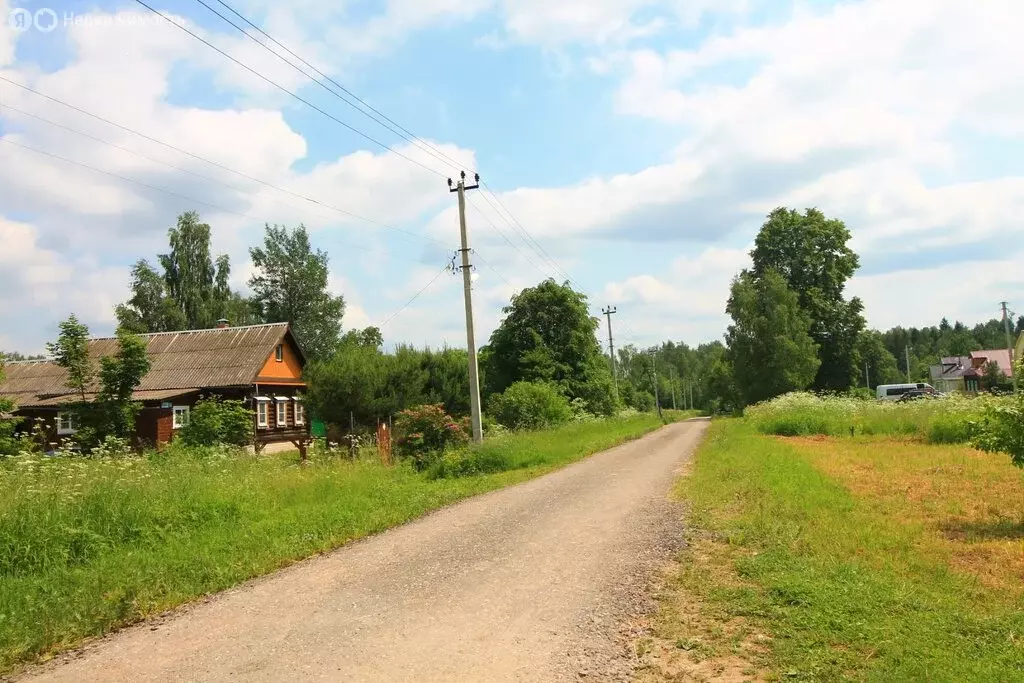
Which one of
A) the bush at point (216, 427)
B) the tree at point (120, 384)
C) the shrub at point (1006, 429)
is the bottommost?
the shrub at point (1006, 429)

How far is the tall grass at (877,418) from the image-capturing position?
2444 centimetres

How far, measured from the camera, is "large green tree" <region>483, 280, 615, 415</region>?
4056 cm

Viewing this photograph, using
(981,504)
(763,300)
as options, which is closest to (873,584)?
(981,504)

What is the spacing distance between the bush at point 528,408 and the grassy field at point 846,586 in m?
16.0

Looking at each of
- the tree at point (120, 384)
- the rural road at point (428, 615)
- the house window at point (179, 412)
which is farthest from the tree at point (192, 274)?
the rural road at point (428, 615)

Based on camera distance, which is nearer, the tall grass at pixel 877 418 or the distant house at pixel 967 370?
the tall grass at pixel 877 418

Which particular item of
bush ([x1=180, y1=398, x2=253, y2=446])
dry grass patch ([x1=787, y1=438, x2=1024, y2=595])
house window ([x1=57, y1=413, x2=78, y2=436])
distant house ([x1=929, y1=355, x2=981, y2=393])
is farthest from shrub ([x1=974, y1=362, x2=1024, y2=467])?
distant house ([x1=929, y1=355, x2=981, y2=393])

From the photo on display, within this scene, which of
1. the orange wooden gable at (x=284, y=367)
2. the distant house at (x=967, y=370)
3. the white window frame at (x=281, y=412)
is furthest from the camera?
the distant house at (x=967, y=370)

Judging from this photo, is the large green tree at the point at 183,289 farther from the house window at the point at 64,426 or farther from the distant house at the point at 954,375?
the distant house at the point at 954,375

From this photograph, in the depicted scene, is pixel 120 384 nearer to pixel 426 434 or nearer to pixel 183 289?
pixel 426 434

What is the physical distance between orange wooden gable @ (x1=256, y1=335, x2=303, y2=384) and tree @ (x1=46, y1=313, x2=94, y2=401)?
11038mm

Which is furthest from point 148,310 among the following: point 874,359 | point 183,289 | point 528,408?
point 874,359

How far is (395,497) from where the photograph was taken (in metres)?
13.0

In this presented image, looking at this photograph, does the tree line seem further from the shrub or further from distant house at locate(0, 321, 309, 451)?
the shrub
